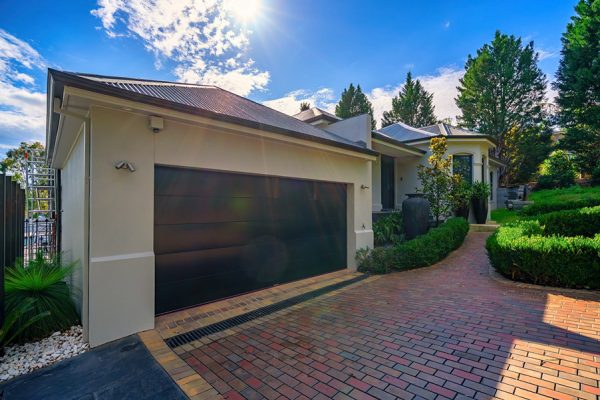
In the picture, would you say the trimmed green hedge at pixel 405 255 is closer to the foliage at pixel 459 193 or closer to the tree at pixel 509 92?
the foliage at pixel 459 193

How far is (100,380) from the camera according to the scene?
2998 mm

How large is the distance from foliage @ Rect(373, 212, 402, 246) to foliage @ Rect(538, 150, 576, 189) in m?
18.9

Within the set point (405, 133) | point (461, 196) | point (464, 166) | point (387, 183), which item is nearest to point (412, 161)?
point (387, 183)

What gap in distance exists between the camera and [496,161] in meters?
18.5

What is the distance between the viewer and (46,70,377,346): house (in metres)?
3.87

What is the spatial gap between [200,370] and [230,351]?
0.48 meters

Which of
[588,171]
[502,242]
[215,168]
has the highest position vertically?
[588,171]

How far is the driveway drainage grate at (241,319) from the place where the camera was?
3.90 meters

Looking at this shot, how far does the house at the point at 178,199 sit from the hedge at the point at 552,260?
4003 millimetres

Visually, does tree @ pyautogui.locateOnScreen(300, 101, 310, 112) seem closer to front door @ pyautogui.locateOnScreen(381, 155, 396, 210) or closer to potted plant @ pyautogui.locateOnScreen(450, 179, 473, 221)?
front door @ pyautogui.locateOnScreen(381, 155, 396, 210)

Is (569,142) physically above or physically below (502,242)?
above

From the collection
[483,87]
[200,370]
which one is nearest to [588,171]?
[483,87]

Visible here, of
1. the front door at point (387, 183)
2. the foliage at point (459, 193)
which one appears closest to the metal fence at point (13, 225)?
the front door at point (387, 183)

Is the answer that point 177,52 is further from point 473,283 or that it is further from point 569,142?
point 569,142
